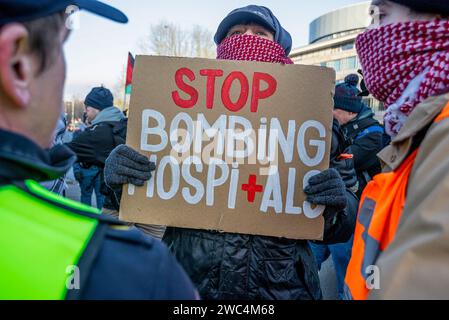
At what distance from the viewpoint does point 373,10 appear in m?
1.38

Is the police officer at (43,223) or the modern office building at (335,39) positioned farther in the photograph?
the modern office building at (335,39)

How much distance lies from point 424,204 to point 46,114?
2.83ft

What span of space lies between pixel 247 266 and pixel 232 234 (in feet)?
0.48

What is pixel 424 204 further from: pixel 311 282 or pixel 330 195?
pixel 311 282

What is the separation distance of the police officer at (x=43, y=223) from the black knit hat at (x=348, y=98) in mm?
3858

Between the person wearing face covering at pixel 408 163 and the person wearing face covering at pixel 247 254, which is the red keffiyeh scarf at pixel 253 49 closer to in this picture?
the person wearing face covering at pixel 408 163

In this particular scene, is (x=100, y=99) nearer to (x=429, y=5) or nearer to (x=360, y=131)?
(x=360, y=131)

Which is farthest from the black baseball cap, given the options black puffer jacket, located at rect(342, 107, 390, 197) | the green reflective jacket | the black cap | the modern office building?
the modern office building

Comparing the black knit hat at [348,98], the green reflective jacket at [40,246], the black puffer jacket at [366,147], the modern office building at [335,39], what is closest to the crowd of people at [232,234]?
the green reflective jacket at [40,246]

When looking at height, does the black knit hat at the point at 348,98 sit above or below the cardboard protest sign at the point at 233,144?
above

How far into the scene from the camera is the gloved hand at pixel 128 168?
159 centimetres

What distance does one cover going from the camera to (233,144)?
1.62 m

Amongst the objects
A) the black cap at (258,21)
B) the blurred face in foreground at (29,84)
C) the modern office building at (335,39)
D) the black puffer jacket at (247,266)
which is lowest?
the black puffer jacket at (247,266)

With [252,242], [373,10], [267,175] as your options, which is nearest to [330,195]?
[267,175]
